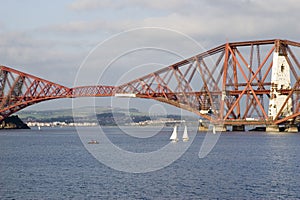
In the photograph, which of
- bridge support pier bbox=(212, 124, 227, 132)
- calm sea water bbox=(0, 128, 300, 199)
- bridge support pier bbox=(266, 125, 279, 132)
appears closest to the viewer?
calm sea water bbox=(0, 128, 300, 199)

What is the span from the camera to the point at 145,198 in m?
51.9

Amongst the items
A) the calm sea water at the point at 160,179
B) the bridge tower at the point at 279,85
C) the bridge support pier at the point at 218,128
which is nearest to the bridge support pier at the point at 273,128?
the bridge tower at the point at 279,85

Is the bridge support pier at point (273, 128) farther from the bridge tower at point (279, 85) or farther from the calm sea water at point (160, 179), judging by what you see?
the calm sea water at point (160, 179)

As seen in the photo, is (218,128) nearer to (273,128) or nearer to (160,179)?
(273,128)

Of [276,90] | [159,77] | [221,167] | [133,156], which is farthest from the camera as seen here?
[159,77]

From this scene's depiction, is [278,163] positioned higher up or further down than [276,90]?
further down

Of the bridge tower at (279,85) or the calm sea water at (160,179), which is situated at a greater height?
the bridge tower at (279,85)

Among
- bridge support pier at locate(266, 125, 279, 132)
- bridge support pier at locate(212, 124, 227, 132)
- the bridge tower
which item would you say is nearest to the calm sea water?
the bridge tower

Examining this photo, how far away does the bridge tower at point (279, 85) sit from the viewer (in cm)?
16350

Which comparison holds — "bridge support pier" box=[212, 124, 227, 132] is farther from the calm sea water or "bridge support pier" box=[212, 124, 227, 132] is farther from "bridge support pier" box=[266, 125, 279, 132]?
the calm sea water

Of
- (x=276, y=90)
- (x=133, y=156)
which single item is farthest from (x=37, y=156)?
(x=276, y=90)

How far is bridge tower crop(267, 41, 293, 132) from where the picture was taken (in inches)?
6437

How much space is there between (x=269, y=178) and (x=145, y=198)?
17495mm

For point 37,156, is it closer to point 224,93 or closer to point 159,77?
point 224,93
